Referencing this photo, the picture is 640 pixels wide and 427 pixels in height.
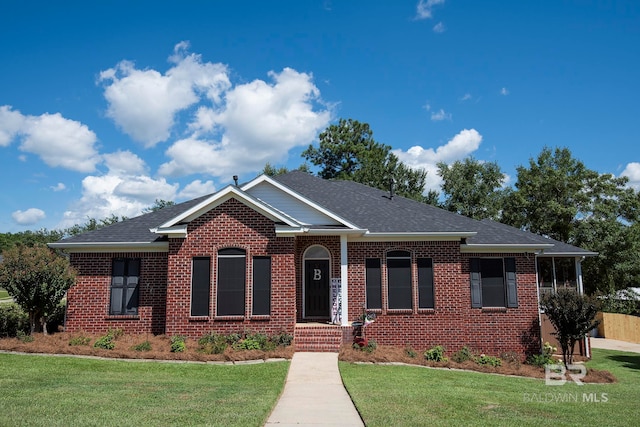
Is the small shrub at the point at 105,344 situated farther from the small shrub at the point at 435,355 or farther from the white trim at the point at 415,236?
the small shrub at the point at 435,355

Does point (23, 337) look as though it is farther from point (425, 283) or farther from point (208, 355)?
point (425, 283)

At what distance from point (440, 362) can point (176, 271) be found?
8644mm

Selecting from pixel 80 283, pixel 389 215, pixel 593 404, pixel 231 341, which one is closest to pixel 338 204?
pixel 389 215

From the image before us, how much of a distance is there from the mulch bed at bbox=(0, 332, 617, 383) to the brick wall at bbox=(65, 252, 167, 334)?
0.81m

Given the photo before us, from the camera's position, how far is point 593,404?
9.82 metres

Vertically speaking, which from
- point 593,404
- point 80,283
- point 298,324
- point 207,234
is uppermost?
point 207,234

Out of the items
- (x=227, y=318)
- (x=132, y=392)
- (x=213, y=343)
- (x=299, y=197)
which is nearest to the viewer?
(x=132, y=392)

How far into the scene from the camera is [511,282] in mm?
16656

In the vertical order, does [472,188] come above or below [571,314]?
above

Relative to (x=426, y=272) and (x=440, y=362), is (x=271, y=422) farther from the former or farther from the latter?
(x=426, y=272)

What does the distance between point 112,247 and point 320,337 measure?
25.4 ft

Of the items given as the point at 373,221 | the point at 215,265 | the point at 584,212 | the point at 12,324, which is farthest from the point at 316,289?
the point at 584,212

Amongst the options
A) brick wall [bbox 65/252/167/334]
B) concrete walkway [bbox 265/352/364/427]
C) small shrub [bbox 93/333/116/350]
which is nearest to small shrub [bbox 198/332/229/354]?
concrete walkway [bbox 265/352/364/427]

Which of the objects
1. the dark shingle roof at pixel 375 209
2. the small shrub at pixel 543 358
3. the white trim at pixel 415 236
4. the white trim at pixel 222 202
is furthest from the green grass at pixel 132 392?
the small shrub at pixel 543 358
